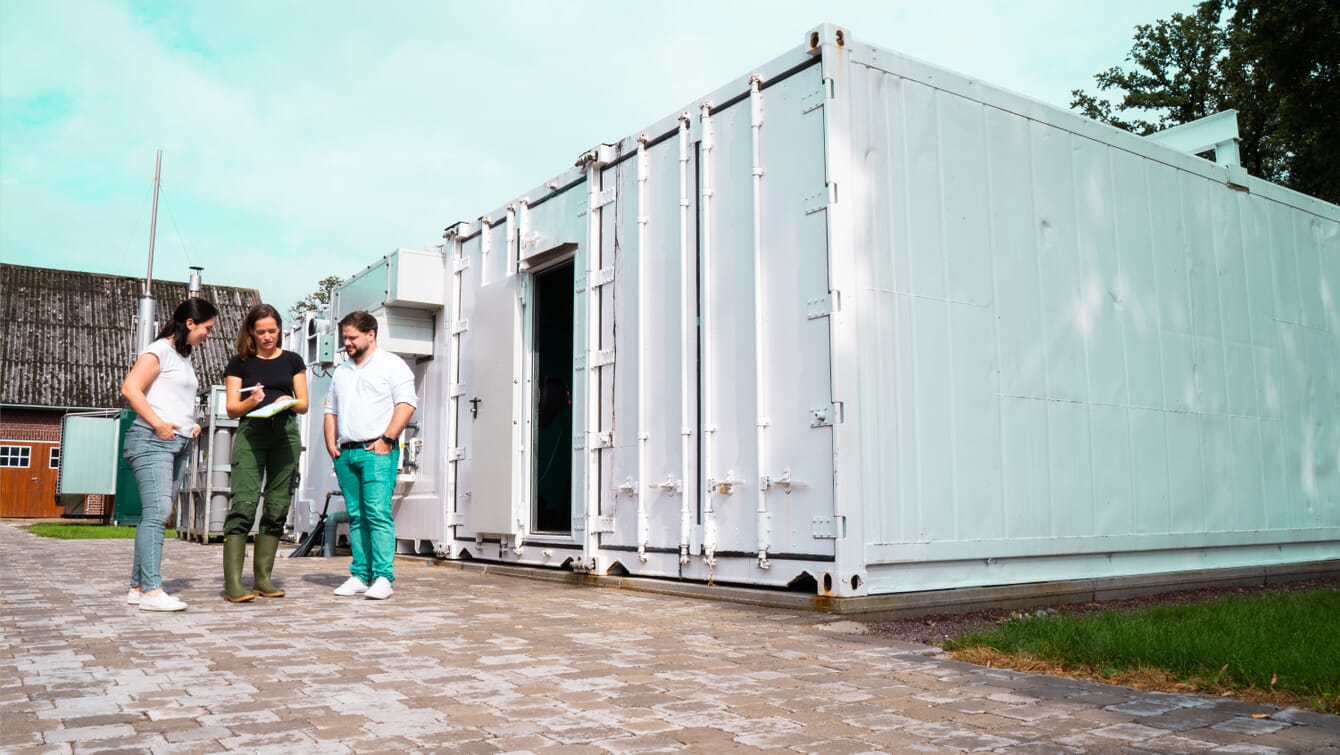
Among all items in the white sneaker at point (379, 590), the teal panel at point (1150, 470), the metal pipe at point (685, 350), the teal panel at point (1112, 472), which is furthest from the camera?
the teal panel at point (1150, 470)

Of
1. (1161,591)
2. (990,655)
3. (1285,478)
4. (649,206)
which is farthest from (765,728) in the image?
(1285,478)

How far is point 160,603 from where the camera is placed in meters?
5.07

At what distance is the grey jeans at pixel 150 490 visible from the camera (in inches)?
201

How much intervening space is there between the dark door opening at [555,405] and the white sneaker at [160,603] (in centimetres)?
450

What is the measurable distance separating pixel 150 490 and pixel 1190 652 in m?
4.88

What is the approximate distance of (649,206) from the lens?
7082 millimetres

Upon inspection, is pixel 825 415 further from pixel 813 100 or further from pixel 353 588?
pixel 353 588

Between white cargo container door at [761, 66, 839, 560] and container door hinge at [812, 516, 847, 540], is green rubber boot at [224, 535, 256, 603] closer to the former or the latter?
white cargo container door at [761, 66, 839, 560]

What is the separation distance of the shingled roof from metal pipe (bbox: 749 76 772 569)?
2794 centimetres

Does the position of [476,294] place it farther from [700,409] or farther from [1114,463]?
[1114,463]

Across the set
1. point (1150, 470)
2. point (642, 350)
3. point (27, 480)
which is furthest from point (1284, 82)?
point (27, 480)

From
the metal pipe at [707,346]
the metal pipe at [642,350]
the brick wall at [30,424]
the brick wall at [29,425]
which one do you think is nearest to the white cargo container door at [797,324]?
the metal pipe at [707,346]

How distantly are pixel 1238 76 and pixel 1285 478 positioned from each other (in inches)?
→ 637

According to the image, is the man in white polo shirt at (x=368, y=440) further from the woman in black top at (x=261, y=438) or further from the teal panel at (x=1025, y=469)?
the teal panel at (x=1025, y=469)
